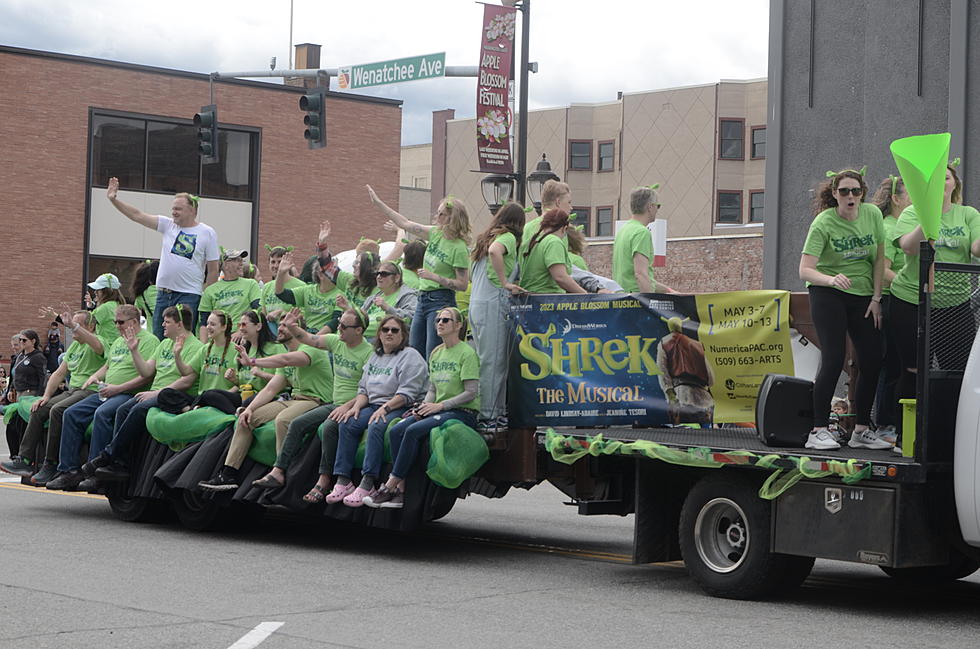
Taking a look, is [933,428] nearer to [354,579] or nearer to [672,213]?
[354,579]

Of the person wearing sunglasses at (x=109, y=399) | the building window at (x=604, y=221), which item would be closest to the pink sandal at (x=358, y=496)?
the person wearing sunglasses at (x=109, y=399)

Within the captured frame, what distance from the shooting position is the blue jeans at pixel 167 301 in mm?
13195

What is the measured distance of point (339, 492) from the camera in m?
10.2

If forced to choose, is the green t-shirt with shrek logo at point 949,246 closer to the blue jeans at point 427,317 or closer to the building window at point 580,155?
the blue jeans at point 427,317

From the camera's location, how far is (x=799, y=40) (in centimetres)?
2012

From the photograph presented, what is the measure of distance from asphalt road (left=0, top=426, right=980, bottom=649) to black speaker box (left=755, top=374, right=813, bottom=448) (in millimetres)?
975

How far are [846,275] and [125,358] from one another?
6.60 m

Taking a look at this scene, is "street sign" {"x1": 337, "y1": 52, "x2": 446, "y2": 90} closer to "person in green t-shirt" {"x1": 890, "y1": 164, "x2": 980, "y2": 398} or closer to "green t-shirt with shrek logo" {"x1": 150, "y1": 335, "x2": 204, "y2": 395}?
"green t-shirt with shrek logo" {"x1": 150, "y1": 335, "x2": 204, "y2": 395}

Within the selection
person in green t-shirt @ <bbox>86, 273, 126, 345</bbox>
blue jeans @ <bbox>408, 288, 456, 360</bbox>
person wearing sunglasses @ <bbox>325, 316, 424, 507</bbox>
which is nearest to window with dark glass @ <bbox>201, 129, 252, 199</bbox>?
person in green t-shirt @ <bbox>86, 273, 126, 345</bbox>

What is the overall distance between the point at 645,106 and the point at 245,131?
24.8 m

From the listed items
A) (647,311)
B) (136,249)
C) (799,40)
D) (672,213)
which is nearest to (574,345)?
(647,311)

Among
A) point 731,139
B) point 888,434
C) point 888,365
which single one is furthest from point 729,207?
point 888,434

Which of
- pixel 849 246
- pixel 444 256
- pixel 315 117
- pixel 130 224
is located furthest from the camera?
pixel 130 224

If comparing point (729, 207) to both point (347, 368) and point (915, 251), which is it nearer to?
point (347, 368)
